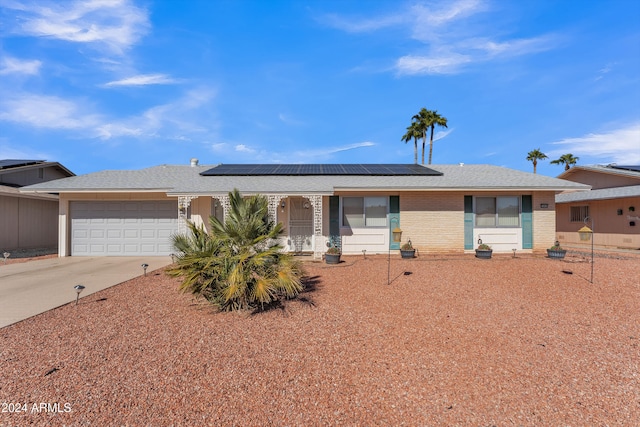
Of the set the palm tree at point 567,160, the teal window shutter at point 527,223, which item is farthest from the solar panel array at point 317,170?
the palm tree at point 567,160

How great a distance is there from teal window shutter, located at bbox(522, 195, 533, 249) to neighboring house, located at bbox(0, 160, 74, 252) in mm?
22607

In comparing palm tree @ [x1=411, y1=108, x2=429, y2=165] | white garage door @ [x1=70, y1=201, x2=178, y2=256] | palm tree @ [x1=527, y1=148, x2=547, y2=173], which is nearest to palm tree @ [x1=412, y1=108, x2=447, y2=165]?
palm tree @ [x1=411, y1=108, x2=429, y2=165]

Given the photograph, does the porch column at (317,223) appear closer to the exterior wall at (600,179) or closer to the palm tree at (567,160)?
the exterior wall at (600,179)

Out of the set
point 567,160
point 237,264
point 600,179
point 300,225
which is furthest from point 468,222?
point 567,160

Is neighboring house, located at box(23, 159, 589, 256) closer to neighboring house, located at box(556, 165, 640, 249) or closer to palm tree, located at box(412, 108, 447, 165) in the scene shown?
neighboring house, located at box(556, 165, 640, 249)

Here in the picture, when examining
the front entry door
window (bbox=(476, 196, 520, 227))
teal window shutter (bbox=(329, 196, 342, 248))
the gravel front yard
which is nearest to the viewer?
the gravel front yard

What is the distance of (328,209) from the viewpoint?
12789mm

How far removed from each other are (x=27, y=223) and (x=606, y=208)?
3228 centimetres

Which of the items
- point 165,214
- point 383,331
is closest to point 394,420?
point 383,331

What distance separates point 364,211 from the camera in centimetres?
1294

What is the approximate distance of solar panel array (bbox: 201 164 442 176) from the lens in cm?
1475

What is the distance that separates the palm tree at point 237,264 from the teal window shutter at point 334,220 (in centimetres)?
641

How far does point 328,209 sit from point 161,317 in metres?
8.12

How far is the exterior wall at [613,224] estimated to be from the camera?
1619 cm
